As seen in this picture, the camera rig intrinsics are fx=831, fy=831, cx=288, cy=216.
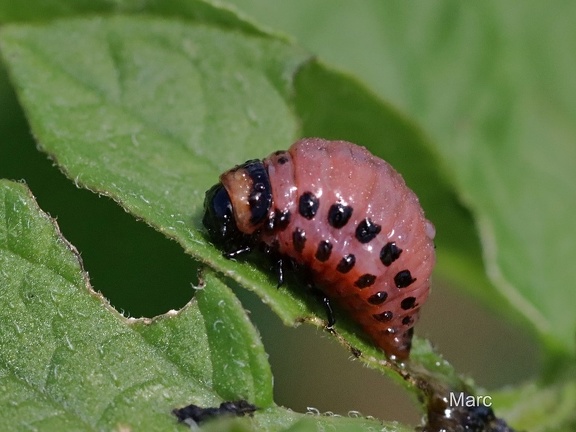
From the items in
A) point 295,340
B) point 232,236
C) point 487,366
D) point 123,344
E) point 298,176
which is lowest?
point 295,340

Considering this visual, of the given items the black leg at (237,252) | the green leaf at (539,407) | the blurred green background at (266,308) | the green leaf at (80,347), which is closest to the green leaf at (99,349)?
Result: the green leaf at (80,347)

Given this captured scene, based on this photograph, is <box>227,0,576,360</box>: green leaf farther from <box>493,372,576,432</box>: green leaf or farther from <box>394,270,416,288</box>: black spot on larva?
<box>394,270,416,288</box>: black spot on larva

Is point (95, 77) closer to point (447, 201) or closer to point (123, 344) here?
point (123, 344)

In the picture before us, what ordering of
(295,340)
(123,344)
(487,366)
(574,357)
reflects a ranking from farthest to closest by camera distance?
(487,366)
(295,340)
(574,357)
(123,344)

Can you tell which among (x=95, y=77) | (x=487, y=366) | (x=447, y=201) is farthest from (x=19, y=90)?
(x=487, y=366)

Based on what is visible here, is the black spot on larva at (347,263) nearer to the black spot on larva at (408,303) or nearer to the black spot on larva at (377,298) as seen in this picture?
the black spot on larva at (377,298)

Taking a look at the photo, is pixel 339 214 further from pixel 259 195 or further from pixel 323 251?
pixel 259 195

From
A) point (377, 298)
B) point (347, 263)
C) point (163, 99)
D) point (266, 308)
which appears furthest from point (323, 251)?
point (266, 308)
